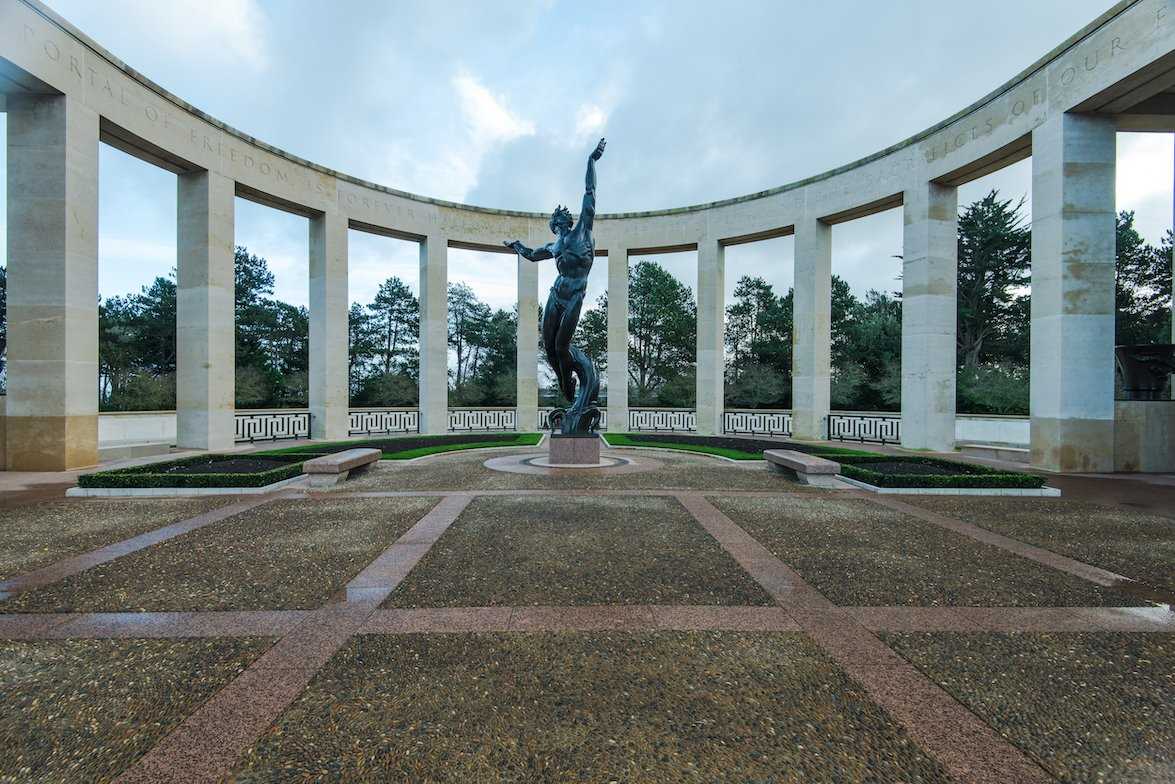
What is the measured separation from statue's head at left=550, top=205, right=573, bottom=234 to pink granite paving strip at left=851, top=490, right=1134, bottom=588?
30.1 ft

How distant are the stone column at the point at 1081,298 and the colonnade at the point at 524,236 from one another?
5 cm

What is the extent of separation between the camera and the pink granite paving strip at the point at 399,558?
4688 mm

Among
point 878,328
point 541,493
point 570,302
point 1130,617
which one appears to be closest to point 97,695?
point 541,493

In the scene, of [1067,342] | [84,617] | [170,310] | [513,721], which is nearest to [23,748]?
[84,617]

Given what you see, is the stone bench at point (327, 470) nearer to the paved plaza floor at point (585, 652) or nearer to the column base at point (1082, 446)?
the paved plaza floor at point (585, 652)

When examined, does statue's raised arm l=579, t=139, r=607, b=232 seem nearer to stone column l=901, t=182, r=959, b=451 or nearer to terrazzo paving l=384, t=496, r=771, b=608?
terrazzo paving l=384, t=496, r=771, b=608

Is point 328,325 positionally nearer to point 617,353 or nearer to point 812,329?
point 617,353

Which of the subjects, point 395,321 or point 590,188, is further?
point 395,321

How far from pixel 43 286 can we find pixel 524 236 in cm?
1674

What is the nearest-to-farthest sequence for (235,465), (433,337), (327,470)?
1. (327,470)
2. (235,465)
3. (433,337)

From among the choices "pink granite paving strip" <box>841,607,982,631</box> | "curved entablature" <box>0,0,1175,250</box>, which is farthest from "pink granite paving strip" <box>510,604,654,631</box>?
"curved entablature" <box>0,0,1175,250</box>

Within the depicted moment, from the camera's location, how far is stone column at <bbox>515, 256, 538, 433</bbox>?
77.8 ft

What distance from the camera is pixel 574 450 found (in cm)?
1313

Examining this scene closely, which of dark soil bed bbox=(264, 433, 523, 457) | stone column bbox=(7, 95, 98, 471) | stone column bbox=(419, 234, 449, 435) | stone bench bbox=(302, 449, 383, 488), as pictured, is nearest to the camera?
stone bench bbox=(302, 449, 383, 488)
